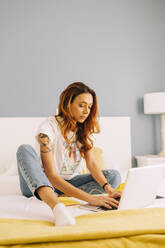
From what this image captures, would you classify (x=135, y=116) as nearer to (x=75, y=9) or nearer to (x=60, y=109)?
(x=75, y=9)

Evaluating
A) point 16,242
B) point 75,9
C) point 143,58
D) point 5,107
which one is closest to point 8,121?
point 5,107

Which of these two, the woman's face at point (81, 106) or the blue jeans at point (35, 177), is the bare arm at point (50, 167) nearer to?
the blue jeans at point (35, 177)

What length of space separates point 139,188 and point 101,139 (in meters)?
1.94

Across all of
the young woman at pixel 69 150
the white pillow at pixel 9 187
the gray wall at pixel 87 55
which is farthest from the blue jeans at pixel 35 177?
the gray wall at pixel 87 55

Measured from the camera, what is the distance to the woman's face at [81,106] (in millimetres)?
1702

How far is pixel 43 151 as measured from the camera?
A: 1.52m

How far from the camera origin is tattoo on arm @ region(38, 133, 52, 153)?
4.99 ft

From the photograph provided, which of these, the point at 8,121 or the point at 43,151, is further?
the point at 8,121

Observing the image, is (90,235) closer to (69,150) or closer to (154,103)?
(69,150)

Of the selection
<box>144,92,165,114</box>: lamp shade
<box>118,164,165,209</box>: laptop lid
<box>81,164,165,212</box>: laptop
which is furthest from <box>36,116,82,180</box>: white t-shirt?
<box>144,92,165,114</box>: lamp shade

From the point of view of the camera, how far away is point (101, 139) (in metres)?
3.22

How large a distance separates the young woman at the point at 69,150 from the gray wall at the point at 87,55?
1396mm

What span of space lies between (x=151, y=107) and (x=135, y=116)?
0.34m

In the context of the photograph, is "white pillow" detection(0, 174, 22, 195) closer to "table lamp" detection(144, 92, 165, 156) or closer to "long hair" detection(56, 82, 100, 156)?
"long hair" detection(56, 82, 100, 156)
